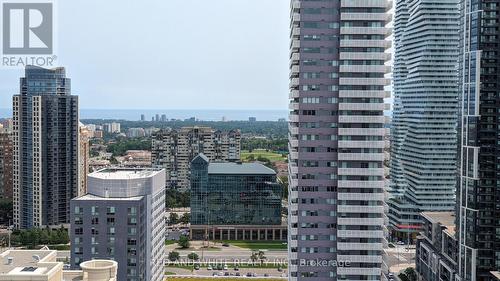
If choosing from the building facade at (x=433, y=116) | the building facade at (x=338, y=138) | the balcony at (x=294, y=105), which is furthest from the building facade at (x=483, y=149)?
the building facade at (x=433, y=116)

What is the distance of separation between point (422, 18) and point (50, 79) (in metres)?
48.9

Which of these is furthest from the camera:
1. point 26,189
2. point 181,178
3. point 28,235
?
point 181,178

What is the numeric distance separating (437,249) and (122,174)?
88.8ft

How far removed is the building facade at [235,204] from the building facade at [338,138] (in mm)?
35253

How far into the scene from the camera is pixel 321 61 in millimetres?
35250

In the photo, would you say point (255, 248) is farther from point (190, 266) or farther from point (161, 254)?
point (161, 254)

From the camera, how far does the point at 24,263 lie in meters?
22.3

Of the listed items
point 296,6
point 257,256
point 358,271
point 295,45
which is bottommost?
point 257,256

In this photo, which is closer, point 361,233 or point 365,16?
point 365,16

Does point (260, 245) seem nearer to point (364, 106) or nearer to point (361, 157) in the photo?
point (361, 157)

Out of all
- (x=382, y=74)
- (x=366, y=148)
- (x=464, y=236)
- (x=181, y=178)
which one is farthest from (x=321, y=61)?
(x=181, y=178)

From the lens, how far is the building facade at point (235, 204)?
7056 cm

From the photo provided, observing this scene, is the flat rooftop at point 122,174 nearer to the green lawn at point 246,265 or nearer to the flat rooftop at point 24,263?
the green lawn at point 246,265

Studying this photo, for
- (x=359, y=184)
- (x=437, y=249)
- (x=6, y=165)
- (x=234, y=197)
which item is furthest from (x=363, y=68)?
(x=6, y=165)
